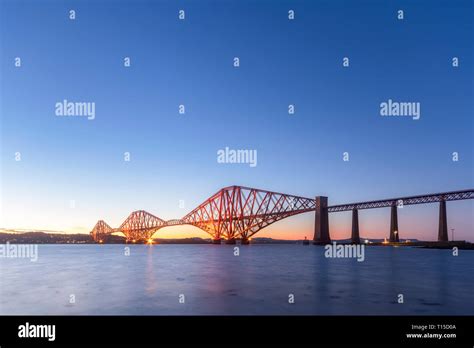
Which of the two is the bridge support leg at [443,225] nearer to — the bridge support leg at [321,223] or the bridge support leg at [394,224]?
the bridge support leg at [394,224]

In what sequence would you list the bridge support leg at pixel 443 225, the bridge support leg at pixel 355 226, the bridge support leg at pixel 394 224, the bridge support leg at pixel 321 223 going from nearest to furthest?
1. the bridge support leg at pixel 443 225
2. the bridge support leg at pixel 394 224
3. the bridge support leg at pixel 321 223
4. the bridge support leg at pixel 355 226

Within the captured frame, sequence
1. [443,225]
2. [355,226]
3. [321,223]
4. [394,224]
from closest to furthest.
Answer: [443,225] → [394,224] → [321,223] → [355,226]

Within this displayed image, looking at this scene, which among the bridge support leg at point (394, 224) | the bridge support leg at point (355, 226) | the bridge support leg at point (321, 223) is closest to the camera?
the bridge support leg at point (394, 224)

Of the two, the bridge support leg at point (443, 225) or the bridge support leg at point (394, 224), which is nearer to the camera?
the bridge support leg at point (443, 225)

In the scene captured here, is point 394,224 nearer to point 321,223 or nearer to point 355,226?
point 355,226

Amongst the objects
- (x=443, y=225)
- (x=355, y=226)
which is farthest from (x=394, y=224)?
(x=443, y=225)
